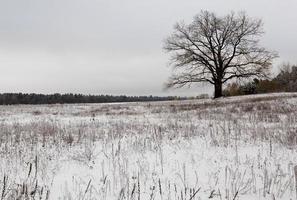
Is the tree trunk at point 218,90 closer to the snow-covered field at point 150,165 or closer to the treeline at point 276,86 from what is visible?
the treeline at point 276,86

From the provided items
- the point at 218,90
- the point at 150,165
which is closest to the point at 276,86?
the point at 218,90

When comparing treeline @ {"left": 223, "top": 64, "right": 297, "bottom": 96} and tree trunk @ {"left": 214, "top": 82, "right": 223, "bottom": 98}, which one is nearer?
tree trunk @ {"left": 214, "top": 82, "right": 223, "bottom": 98}

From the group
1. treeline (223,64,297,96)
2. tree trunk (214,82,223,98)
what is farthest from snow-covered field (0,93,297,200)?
treeline (223,64,297,96)

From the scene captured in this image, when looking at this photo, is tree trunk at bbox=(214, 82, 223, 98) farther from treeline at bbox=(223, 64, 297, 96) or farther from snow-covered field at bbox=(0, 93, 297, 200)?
snow-covered field at bbox=(0, 93, 297, 200)

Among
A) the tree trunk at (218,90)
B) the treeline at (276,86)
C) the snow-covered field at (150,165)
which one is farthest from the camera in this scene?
the treeline at (276,86)

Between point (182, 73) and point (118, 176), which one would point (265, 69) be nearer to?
point (182, 73)

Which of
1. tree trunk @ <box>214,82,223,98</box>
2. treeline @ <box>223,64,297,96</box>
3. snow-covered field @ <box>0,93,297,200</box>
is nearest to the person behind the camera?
snow-covered field @ <box>0,93,297,200</box>

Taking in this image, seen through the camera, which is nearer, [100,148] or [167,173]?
[167,173]

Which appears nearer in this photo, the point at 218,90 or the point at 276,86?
the point at 218,90

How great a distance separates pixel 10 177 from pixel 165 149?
10.6 ft

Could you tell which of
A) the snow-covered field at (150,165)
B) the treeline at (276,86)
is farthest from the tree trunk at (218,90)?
the snow-covered field at (150,165)

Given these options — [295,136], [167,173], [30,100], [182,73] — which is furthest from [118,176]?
[30,100]

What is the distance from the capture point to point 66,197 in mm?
5129

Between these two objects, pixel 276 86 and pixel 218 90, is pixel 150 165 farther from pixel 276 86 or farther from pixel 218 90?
pixel 276 86
